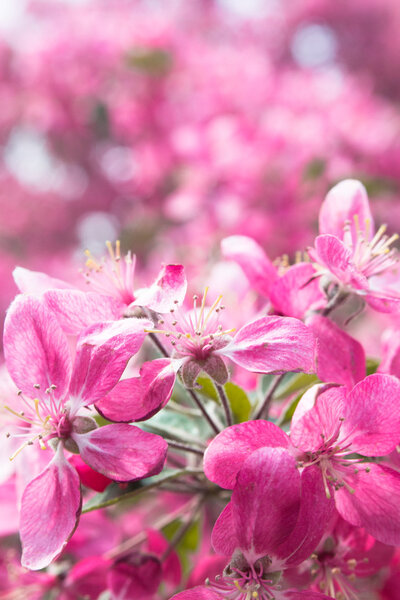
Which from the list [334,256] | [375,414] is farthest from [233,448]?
[334,256]

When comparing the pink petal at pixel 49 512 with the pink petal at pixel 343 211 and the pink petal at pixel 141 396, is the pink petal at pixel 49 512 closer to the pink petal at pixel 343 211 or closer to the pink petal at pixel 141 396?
the pink petal at pixel 141 396

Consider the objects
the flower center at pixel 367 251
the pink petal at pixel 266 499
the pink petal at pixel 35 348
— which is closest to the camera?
the pink petal at pixel 266 499

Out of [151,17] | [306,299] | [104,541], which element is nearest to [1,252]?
[151,17]

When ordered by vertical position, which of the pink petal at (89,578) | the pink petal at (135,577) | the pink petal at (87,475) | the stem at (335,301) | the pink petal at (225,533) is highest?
the stem at (335,301)

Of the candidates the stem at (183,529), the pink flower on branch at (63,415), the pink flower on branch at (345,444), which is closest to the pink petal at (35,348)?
the pink flower on branch at (63,415)

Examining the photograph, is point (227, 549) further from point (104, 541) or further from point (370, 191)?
point (370, 191)

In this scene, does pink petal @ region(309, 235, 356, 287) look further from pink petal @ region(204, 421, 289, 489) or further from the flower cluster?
pink petal @ region(204, 421, 289, 489)

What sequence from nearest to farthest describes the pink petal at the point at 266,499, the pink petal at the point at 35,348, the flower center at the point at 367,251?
the pink petal at the point at 266,499 < the pink petal at the point at 35,348 < the flower center at the point at 367,251

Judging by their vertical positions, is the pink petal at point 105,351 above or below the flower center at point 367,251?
below
